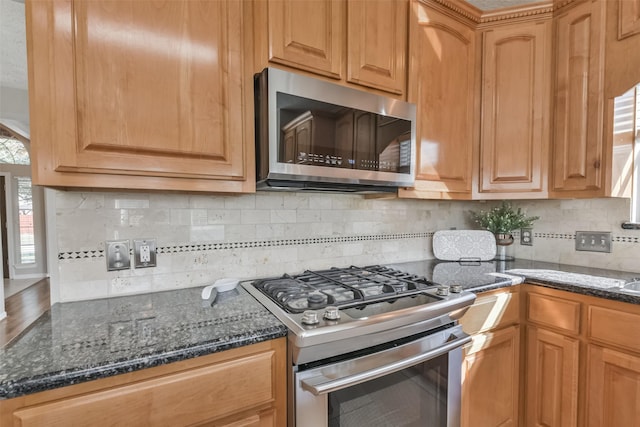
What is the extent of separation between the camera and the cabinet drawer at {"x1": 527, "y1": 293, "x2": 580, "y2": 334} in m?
1.35

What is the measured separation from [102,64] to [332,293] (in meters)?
Result: 1.07

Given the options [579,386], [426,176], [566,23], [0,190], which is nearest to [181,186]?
[426,176]

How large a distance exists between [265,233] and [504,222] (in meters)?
1.58

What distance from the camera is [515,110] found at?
1733mm

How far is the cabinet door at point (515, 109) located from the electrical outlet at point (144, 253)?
1.79 m

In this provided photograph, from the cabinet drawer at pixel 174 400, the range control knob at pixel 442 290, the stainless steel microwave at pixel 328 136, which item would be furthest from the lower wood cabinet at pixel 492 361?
the cabinet drawer at pixel 174 400

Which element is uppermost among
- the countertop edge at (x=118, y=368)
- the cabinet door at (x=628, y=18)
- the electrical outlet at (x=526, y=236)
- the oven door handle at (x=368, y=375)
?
the cabinet door at (x=628, y=18)

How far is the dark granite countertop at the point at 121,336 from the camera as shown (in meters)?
0.65

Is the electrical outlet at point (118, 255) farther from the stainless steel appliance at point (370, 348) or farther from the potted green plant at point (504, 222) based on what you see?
the potted green plant at point (504, 222)

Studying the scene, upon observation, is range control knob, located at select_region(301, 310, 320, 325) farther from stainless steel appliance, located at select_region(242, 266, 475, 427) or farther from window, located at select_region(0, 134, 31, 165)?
window, located at select_region(0, 134, 31, 165)

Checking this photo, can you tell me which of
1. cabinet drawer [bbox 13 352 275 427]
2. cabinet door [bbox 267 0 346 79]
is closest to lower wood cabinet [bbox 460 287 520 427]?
cabinet drawer [bbox 13 352 275 427]

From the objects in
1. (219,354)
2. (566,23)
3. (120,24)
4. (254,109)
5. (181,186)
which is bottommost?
(219,354)

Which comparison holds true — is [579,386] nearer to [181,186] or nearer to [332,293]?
[332,293]

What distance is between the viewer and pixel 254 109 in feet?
3.83
